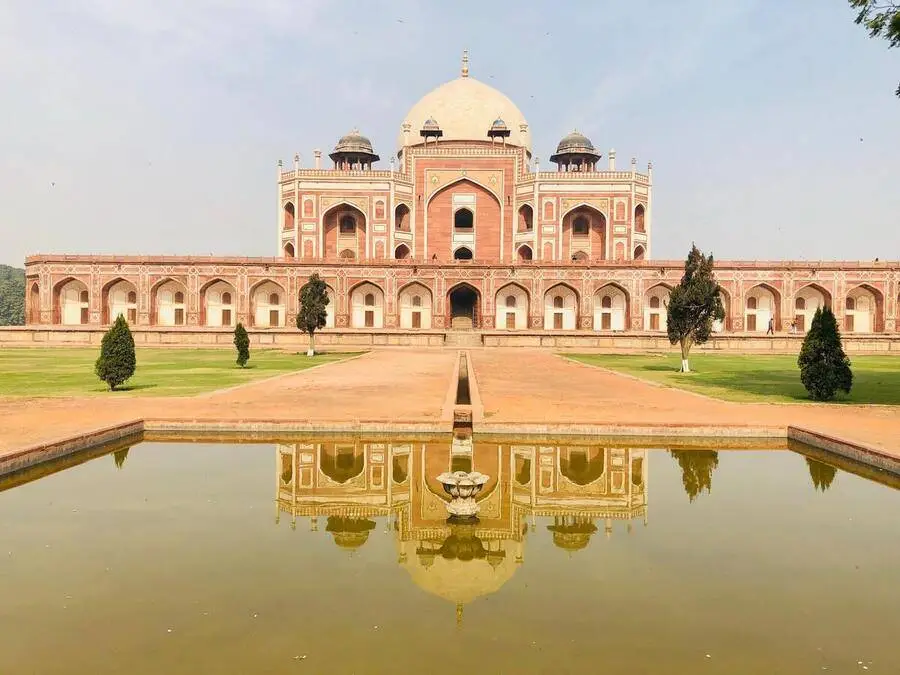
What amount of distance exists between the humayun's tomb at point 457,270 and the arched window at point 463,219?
13 centimetres

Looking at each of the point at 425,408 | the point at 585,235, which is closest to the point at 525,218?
the point at 585,235

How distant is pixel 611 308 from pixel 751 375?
61.4ft

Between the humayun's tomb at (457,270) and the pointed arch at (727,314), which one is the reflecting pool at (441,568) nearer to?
the humayun's tomb at (457,270)

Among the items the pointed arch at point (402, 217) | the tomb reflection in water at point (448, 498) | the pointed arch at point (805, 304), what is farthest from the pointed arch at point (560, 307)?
the tomb reflection in water at point (448, 498)

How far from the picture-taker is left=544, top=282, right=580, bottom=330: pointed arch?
35.8 meters

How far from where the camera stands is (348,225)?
4178cm

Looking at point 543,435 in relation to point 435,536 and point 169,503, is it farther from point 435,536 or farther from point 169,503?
point 169,503

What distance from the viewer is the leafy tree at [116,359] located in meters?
12.7

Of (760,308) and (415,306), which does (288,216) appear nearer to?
(415,306)

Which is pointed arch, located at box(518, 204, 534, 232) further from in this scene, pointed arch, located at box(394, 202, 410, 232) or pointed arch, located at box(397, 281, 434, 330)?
pointed arch, located at box(397, 281, 434, 330)

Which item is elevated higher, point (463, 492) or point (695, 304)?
point (695, 304)

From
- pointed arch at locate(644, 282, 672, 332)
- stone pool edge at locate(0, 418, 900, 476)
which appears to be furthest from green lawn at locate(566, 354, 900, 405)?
pointed arch at locate(644, 282, 672, 332)

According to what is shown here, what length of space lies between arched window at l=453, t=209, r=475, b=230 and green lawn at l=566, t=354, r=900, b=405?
1796cm

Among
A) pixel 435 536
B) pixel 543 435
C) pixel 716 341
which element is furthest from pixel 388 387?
pixel 716 341
